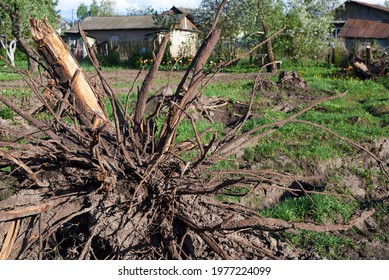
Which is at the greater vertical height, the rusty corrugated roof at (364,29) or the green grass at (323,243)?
the rusty corrugated roof at (364,29)

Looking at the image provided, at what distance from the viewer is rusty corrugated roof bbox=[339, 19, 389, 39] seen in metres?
32.9

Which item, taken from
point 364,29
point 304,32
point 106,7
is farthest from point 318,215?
point 106,7

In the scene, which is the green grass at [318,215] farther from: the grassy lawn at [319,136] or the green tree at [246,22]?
the green tree at [246,22]

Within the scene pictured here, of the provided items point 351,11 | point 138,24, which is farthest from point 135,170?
point 351,11

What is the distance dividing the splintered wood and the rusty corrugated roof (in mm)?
30808

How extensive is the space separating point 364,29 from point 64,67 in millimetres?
32560

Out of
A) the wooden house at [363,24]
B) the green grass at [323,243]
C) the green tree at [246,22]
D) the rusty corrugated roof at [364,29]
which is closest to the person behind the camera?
the green grass at [323,243]

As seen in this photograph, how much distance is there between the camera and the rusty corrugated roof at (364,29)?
32.9 m

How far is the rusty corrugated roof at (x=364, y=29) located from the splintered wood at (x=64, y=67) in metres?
30.8

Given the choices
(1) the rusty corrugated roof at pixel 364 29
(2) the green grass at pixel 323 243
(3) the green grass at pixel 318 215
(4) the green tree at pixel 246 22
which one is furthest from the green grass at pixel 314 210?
(1) the rusty corrugated roof at pixel 364 29

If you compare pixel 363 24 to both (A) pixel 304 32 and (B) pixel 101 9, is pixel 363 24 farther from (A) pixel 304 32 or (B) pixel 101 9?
(B) pixel 101 9

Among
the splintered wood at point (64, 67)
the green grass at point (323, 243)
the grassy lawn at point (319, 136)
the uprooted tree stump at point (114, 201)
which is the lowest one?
the green grass at point (323, 243)

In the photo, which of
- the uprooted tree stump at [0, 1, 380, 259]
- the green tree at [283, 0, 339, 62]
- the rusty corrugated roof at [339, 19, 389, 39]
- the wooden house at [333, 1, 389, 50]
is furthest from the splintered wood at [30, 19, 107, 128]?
the rusty corrugated roof at [339, 19, 389, 39]

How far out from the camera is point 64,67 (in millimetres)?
3951
